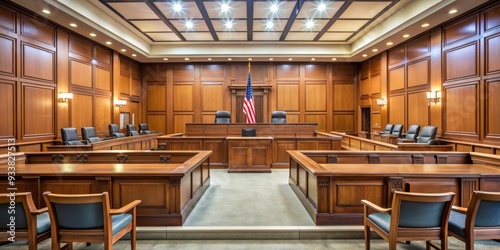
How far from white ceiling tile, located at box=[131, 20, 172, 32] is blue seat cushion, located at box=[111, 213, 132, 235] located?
645 centimetres

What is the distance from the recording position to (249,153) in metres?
6.11

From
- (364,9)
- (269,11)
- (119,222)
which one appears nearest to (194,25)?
(269,11)

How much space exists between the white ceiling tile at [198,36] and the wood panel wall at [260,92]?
1.71m

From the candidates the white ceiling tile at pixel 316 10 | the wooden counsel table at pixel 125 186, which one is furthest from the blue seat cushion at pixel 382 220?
the white ceiling tile at pixel 316 10

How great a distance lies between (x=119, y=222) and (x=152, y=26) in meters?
6.99

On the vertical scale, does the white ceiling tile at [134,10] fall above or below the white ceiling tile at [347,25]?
below

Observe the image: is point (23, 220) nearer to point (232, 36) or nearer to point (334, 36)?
point (232, 36)

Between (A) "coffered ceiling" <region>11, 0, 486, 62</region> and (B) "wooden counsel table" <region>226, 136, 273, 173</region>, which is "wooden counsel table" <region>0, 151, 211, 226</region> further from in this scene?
(A) "coffered ceiling" <region>11, 0, 486, 62</region>

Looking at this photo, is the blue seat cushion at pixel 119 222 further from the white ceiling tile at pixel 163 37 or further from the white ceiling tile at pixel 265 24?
the white ceiling tile at pixel 163 37

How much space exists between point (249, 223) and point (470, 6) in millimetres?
6245

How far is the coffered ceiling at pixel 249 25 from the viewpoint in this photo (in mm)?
6043

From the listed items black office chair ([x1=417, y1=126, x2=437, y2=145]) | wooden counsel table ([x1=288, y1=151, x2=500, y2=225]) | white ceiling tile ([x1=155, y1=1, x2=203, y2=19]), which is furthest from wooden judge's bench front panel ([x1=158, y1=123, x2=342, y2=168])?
wooden counsel table ([x1=288, y1=151, x2=500, y2=225])

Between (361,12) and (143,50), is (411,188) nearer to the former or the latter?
(361,12)

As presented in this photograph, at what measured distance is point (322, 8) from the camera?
6.49 metres
